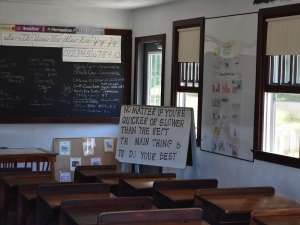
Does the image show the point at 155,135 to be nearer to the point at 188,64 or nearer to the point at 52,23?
the point at 188,64

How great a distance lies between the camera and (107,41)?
25.0ft

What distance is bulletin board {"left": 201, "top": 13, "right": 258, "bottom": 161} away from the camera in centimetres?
537

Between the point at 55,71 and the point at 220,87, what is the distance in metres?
2.58

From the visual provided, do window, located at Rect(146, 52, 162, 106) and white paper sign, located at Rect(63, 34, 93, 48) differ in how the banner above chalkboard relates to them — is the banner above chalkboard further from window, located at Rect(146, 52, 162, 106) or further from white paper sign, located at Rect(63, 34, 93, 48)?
Answer: window, located at Rect(146, 52, 162, 106)

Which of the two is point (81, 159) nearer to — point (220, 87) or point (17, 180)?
point (220, 87)

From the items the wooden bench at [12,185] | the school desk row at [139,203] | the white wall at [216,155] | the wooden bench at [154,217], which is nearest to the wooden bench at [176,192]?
the school desk row at [139,203]

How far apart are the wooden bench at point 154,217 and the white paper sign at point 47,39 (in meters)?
5.12

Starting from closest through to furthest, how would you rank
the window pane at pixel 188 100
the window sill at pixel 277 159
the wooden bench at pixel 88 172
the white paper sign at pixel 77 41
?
1. the wooden bench at pixel 88 172
2. the window sill at pixel 277 159
3. the window pane at pixel 188 100
4. the white paper sign at pixel 77 41

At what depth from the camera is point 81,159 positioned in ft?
24.8

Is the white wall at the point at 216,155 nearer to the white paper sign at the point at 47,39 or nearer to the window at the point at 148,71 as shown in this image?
the window at the point at 148,71

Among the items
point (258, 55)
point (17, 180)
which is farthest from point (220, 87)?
point (17, 180)

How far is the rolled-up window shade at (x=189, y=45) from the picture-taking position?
636 centimetres

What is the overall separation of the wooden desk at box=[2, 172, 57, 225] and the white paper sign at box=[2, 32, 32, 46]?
3.25 metres

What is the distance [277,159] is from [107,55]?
3414mm
